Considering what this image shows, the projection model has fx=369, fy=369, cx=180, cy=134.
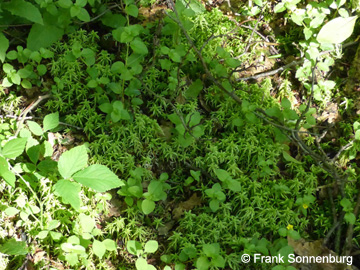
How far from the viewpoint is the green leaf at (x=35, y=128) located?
2.89 m

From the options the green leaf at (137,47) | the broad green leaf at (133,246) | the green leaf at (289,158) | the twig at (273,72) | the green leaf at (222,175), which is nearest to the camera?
the broad green leaf at (133,246)

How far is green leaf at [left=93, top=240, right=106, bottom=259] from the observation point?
248cm

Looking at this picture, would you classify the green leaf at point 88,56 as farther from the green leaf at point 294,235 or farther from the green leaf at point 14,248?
the green leaf at point 294,235

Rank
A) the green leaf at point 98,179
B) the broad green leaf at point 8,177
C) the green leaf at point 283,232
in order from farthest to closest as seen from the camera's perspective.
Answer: the green leaf at point 283,232 → the green leaf at point 98,179 → the broad green leaf at point 8,177

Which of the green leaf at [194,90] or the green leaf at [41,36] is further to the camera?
the green leaf at [194,90]

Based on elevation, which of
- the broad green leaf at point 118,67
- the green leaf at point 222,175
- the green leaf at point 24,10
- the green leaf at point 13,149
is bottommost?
the green leaf at point 222,175

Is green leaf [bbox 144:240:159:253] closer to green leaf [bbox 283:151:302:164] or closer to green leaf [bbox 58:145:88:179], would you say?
green leaf [bbox 58:145:88:179]

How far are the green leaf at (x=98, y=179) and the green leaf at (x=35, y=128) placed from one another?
71 cm

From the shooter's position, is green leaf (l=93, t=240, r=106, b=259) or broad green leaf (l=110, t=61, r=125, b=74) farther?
broad green leaf (l=110, t=61, r=125, b=74)

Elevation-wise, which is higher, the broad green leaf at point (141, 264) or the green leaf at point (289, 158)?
the green leaf at point (289, 158)

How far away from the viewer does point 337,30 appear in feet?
10.2

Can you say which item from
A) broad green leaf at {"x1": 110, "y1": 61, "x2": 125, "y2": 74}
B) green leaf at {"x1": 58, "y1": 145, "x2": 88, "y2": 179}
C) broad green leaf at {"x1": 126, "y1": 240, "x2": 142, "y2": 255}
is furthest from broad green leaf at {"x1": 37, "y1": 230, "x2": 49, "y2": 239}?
broad green leaf at {"x1": 110, "y1": 61, "x2": 125, "y2": 74}

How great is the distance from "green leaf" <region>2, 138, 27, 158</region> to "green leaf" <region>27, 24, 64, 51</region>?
120cm

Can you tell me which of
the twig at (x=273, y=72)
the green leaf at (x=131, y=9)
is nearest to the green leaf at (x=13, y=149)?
the green leaf at (x=131, y=9)
